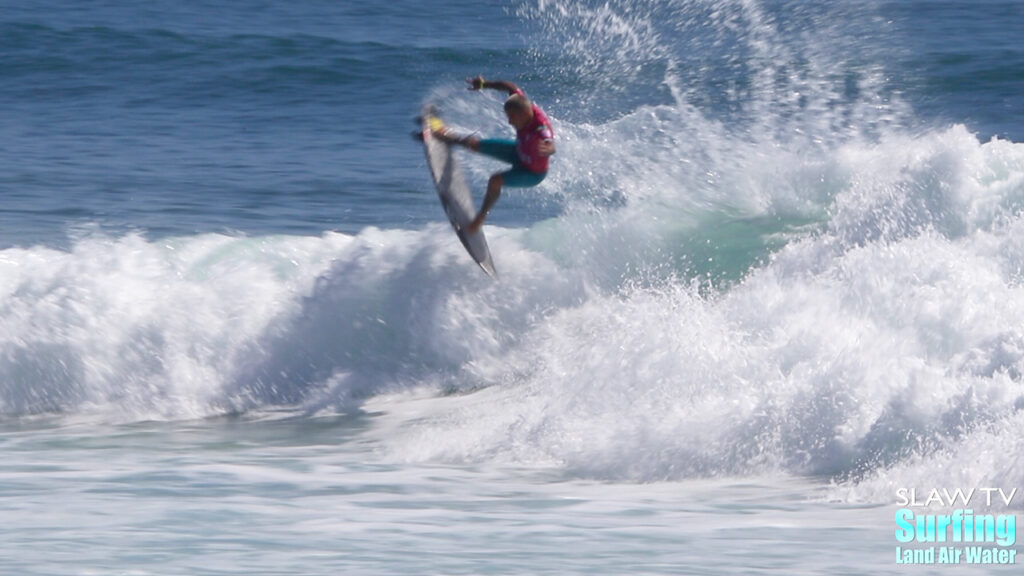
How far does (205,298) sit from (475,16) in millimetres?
14486

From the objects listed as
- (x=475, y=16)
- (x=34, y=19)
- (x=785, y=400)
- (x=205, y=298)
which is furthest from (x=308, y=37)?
(x=785, y=400)

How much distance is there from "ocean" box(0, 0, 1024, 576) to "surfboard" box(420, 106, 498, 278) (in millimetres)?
1080

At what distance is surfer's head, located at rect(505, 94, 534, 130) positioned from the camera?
890cm

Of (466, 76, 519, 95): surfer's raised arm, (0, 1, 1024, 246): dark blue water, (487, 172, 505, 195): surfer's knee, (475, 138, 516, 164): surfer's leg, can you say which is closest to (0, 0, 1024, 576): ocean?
(0, 1, 1024, 246): dark blue water

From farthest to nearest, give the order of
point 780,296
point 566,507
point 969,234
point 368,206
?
point 368,206 < point 969,234 < point 780,296 < point 566,507

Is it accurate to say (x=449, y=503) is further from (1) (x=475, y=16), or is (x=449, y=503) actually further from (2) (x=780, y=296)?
(1) (x=475, y=16)

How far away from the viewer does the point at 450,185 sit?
991cm

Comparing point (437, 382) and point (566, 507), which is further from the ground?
point (566, 507)

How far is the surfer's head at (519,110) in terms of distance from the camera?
29.2ft

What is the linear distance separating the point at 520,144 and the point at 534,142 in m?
0.12

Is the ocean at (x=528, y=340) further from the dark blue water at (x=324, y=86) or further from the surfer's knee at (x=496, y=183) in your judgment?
the surfer's knee at (x=496, y=183)

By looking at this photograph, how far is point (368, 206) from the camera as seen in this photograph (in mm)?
15289

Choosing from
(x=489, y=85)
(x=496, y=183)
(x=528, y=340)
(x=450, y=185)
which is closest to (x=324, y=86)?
(x=528, y=340)

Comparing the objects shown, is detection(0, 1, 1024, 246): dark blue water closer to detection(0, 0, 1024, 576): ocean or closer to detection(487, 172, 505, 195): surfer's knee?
detection(0, 0, 1024, 576): ocean
